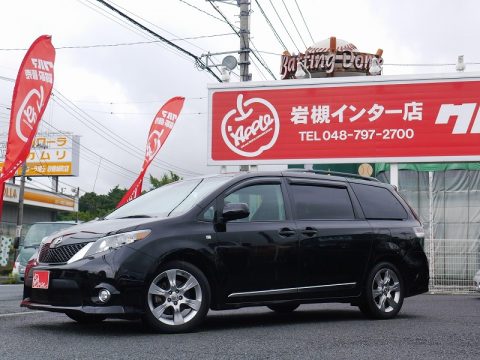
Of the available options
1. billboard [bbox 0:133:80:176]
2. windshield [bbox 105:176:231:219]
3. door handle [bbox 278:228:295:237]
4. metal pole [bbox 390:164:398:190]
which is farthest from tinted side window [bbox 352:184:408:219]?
billboard [bbox 0:133:80:176]

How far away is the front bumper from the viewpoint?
6.70 metres

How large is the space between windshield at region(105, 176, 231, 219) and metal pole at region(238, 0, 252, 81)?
14115 millimetres

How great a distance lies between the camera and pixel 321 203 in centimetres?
850

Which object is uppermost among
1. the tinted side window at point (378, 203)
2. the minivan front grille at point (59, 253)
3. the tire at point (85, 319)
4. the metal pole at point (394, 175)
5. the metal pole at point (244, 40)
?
the metal pole at point (244, 40)

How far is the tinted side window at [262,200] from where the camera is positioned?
780 centimetres

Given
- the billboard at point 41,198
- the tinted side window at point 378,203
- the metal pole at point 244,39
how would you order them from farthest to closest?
1. the billboard at point 41,198
2. the metal pole at point 244,39
3. the tinted side window at point 378,203

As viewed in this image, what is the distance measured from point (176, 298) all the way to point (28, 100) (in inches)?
350

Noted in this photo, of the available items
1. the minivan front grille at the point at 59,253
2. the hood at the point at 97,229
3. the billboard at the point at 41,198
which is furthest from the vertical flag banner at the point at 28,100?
the billboard at the point at 41,198

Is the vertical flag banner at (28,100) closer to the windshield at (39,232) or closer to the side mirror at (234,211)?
the windshield at (39,232)

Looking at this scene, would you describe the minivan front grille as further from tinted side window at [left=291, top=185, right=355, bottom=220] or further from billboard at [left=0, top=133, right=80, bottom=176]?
billboard at [left=0, top=133, right=80, bottom=176]

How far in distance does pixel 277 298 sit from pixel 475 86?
11226mm

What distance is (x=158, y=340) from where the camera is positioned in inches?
253

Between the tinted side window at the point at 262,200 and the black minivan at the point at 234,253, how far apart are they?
13 mm

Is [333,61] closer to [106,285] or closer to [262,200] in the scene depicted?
[262,200]
